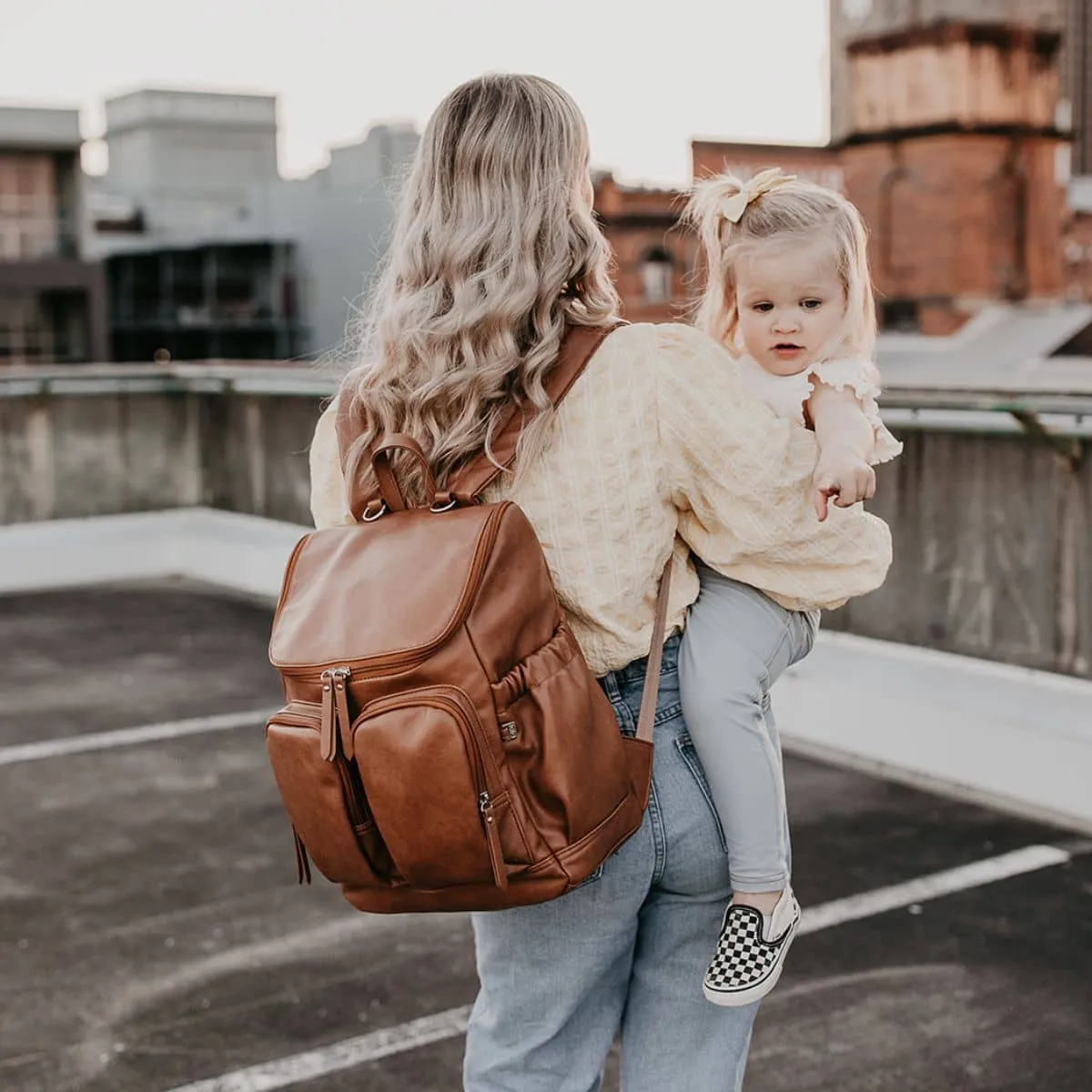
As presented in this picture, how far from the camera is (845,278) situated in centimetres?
241

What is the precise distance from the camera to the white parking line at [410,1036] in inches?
154

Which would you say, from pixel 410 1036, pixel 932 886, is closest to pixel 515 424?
pixel 410 1036

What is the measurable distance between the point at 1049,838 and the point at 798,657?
351 centimetres

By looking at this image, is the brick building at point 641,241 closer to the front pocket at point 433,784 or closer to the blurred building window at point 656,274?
the blurred building window at point 656,274

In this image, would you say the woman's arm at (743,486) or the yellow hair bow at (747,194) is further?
the yellow hair bow at (747,194)

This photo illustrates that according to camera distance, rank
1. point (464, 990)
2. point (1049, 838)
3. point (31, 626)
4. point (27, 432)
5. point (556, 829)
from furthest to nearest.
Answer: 1. point (27, 432)
2. point (31, 626)
3. point (1049, 838)
4. point (464, 990)
5. point (556, 829)

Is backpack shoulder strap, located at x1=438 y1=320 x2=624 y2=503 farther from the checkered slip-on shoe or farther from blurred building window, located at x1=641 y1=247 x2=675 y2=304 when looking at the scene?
blurred building window, located at x1=641 y1=247 x2=675 y2=304

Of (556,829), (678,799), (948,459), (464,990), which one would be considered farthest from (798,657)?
(948,459)

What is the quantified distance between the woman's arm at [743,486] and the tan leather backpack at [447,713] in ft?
0.51

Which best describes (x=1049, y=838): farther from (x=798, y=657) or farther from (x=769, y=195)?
(x=769, y=195)

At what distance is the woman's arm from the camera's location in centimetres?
223

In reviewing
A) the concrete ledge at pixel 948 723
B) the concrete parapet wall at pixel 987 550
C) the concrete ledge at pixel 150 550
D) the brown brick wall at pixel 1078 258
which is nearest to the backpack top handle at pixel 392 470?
the concrete ledge at pixel 948 723

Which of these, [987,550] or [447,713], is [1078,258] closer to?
[987,550]

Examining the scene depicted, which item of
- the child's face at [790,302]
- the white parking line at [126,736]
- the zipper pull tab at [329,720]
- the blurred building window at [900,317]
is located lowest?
the white parking line at [126,736]
